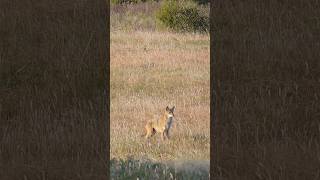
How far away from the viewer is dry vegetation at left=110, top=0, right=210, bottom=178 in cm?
500

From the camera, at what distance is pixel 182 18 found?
13.0 m

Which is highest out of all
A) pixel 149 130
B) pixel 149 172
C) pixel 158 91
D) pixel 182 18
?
pixel 182 18

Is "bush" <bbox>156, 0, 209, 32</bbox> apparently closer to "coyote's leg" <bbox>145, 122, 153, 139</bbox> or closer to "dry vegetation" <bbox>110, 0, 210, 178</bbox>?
"dry vegetation" <bbox>110, 0, 210, 178</bbox>

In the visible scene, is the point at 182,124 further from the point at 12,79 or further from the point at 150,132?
the point at 12,79

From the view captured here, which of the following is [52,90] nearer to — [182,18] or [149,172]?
[149,172]

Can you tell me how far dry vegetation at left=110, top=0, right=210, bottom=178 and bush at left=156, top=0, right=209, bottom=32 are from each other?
2.02 feet

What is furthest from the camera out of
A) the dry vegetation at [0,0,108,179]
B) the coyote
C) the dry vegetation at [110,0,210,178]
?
the dry vegetation at [110,0,210,178]

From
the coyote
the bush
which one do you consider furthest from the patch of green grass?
the bush

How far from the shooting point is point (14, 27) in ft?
23.1
